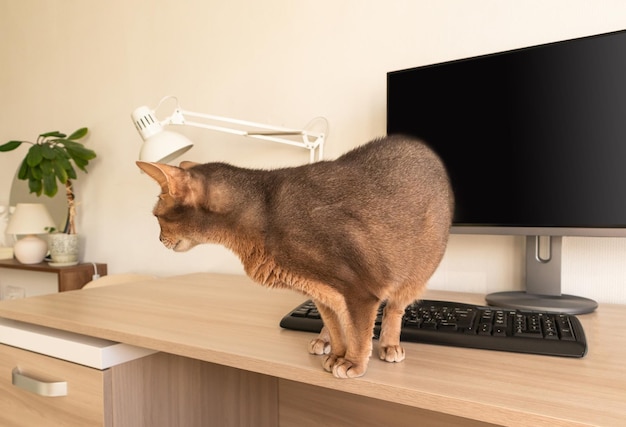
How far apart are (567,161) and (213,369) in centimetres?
89

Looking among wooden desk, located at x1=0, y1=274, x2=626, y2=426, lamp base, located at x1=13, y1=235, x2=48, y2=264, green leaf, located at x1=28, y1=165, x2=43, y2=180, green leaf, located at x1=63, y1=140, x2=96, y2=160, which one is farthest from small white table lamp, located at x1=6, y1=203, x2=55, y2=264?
wooden desk, located at x1=0, y1=274, x2=626, y2=426

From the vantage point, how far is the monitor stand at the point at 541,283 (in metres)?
1.00

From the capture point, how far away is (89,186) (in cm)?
209

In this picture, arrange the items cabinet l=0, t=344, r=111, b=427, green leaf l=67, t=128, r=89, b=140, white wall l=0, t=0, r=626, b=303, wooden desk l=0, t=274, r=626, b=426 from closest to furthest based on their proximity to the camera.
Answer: wooden desk l=0, t=274, r=626, b=426, cabinet l=0, t=344, r=111, b=427, white wall l=0, t=0, r=626, b=303, green leaf l=67, t=128, r=89, b=140

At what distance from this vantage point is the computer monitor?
0.93 m

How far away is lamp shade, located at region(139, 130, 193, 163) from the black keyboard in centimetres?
62

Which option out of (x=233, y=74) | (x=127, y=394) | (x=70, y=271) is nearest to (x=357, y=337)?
(x=127, y=394)

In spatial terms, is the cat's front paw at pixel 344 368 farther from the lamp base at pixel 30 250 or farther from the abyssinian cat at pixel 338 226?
the lamp base at pixel 30 250

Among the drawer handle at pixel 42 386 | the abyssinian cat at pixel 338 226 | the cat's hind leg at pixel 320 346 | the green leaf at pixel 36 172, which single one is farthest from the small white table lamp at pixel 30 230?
the cat's hind leg at pixel 320 346

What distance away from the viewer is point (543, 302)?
1001mm

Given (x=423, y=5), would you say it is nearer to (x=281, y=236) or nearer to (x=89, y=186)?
(x=281, y=236)

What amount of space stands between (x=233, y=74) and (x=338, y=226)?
1.15m

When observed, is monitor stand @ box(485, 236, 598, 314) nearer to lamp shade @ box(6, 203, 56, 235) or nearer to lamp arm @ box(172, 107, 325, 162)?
lamp arm @ box(172, 107, 325, 162)

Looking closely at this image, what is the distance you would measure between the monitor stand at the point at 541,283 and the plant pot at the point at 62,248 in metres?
1.64
